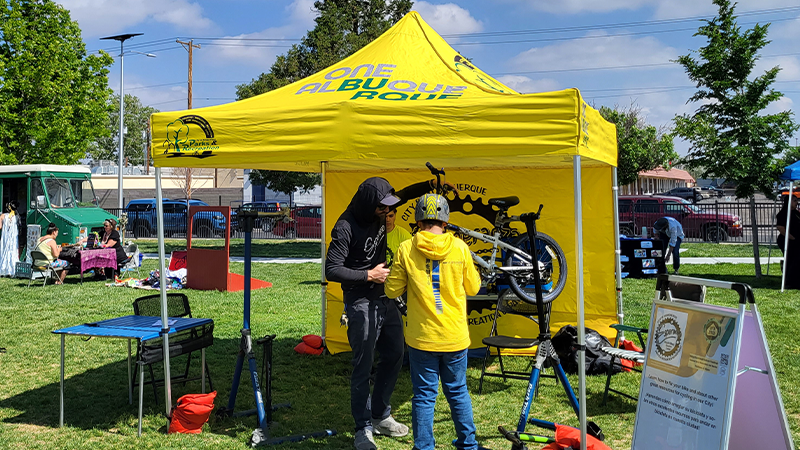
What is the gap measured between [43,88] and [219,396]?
1839 cm

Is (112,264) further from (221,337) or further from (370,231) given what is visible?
(370,231)

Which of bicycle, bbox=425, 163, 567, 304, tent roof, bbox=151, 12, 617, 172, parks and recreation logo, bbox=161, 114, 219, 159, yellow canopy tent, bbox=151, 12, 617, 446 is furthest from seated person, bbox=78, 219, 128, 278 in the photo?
parks and recreation logo, bbox=161, 114, 219, 159

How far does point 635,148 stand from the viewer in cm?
3359

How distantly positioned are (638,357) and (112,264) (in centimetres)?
1239

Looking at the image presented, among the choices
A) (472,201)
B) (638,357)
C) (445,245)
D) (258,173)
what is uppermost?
(258,173)

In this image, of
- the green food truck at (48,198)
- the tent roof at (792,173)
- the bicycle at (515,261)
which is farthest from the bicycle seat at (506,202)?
the green food truck at (48,198)

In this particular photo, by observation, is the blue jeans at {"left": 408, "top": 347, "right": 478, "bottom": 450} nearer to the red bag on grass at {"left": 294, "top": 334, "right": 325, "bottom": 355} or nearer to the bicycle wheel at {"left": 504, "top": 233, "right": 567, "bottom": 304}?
the bicycle wheel at {"left": 504, "top": 233, "right": 567, "bottom": 304}

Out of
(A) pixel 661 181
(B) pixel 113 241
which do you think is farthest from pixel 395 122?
(A) pixel 661 181

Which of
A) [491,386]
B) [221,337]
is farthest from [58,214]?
[491,386]

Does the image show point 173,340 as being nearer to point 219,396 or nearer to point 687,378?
point 219,396

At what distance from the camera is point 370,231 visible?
4.54 m

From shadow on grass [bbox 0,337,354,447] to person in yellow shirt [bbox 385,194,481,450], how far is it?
1033 mm

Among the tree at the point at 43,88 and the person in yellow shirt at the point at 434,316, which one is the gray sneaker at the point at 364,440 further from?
the tree at the point at 43,88

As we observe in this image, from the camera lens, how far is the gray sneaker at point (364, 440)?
14.2 ft
